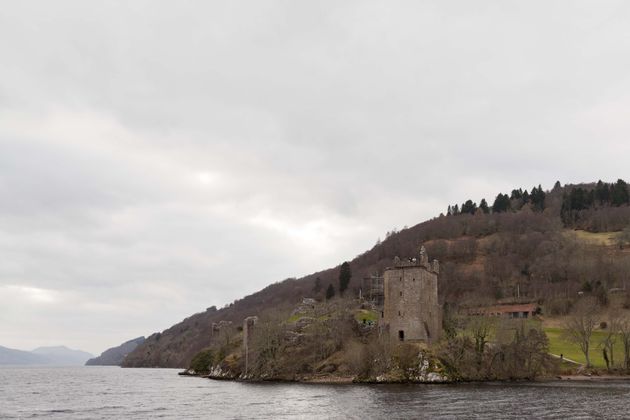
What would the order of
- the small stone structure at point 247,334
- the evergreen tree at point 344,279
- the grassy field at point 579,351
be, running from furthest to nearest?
the evergreen tree at point 344,279 → the small stone structure at point 247,334 → the grassy field at point 579,351

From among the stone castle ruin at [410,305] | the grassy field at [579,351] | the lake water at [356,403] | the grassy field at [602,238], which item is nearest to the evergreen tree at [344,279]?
the grassy field at [579,351]

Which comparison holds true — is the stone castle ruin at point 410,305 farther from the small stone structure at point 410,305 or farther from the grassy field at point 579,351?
the grassy field at point 579,351

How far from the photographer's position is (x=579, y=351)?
344ft

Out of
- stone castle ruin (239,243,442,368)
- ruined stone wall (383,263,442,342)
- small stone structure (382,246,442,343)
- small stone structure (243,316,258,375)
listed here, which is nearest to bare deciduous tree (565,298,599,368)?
stone castle ruin (239,243,442,368)

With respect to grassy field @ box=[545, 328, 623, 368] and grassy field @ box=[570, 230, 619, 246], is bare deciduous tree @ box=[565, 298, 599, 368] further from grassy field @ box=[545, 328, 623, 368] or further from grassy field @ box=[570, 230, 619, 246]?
grassy field @ box=[570, 230, 619, 246]

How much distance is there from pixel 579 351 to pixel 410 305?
31.5 m

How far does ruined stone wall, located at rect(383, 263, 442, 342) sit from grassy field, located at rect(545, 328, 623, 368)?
862 inches

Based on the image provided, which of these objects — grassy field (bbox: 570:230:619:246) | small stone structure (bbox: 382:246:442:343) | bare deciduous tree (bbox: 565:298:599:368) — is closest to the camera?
bare deciduous tree (bbox: 565:298:599:368)

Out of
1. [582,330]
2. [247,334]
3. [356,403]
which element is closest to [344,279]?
[247,334]

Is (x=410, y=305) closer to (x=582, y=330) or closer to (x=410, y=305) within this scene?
(x=410, y=305)

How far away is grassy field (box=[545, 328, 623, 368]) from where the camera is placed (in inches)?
3833

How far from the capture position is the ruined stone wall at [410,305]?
97625 millimetres

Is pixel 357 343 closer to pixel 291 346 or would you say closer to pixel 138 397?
pixel 291 346

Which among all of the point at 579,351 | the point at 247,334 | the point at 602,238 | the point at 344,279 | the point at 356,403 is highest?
the point at 602,238
